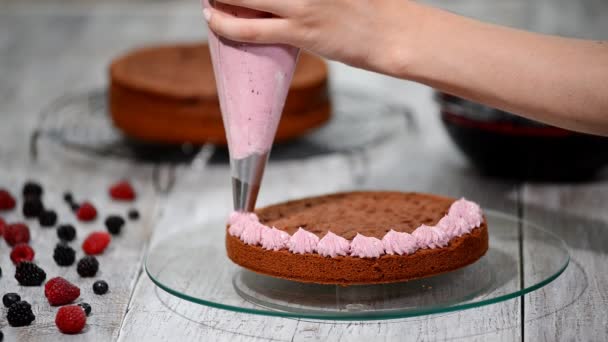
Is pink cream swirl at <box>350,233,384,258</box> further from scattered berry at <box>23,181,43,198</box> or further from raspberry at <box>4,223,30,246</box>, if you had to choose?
scattered berry at <box>23,181,43,198</box>

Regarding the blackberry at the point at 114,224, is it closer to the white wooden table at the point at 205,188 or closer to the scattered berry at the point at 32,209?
the white wooden table at the point at 205,188

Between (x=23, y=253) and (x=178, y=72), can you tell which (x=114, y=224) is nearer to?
(x=23, y=253)

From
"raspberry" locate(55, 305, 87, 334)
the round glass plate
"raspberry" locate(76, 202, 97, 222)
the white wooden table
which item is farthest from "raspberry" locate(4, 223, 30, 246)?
"raspberry" locate(55, 305, 87, 334)

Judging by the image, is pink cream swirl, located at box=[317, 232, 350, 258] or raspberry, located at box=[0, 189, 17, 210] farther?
raspberry, located at box=[0, 189, 17, 210]

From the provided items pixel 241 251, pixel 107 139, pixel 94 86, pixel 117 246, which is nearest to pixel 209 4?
pixel 241 251

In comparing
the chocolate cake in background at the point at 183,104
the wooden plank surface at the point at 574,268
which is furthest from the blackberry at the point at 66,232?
the wooden plank surface at the point at 574,268
